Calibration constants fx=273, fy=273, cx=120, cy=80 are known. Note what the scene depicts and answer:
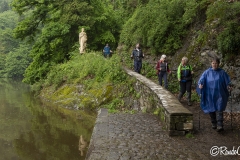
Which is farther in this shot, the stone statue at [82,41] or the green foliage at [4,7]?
the green foliage at [4,7]

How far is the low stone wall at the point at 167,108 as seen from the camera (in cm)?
639

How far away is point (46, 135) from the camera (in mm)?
10312

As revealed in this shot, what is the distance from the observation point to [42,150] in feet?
28.9

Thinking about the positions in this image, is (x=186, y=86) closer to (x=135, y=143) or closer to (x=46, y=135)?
(x=135, y=143)

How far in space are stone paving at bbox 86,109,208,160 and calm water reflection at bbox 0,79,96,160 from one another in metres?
1.42

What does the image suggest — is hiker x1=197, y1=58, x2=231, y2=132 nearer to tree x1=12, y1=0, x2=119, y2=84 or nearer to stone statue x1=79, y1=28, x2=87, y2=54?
stone statue x1=79, y1=28, x2=87, y2=54

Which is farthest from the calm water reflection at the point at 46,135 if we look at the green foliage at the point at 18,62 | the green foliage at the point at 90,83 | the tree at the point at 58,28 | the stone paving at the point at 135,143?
the green foliage at the point at 18,62

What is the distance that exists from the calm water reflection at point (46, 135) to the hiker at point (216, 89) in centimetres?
391

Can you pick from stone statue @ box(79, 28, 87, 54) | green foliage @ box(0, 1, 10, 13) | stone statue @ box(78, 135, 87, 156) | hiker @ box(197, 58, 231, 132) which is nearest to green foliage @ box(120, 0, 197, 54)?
stone statue @ box(79, 28, 87, 54)

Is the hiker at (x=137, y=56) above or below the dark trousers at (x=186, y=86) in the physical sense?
above

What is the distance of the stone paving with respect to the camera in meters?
5.43

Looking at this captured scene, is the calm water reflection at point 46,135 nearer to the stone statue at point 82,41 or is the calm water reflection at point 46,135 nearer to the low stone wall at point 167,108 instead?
the low stone wall at point 167,108

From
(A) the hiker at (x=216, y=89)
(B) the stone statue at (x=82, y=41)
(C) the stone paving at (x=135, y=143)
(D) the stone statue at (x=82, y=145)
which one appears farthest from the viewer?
(B) the stone statue at (x=82, y=41)

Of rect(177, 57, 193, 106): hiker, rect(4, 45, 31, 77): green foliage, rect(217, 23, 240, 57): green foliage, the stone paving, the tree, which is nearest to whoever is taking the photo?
the stone paving
